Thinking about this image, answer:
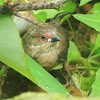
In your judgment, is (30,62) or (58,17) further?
(58,17)

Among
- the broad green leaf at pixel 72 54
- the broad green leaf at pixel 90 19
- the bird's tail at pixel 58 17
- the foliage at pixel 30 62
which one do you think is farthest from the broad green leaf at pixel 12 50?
the bird's tail at pixel 58 17

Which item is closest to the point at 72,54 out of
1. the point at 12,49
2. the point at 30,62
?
the point at 30,62

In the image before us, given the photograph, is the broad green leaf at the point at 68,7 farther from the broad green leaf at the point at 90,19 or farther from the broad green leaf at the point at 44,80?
the broad green leaf at the point at 44,80

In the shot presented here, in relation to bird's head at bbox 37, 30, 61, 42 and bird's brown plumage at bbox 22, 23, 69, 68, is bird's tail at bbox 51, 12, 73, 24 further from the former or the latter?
bird's head at bbox 37, 30, 61, 42

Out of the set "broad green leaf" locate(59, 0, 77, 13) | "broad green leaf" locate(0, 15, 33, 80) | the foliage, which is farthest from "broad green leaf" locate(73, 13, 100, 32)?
"broad green leaf" locate(59, 0, 77, 13)

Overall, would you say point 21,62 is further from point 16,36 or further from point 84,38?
point 84,38

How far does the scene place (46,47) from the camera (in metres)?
1.75

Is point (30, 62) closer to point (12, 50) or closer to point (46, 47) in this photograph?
point (12, 50)

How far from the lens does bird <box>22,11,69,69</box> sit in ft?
5.59

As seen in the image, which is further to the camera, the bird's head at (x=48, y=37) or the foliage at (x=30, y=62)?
the bird's head at (x=48, y=37)

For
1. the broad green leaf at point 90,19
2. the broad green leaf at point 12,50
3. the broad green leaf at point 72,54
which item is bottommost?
the broad green leaf at point 72,54

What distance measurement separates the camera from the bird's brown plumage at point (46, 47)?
1.72 meters

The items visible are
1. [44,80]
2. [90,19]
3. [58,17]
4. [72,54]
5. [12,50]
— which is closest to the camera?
[12,50]

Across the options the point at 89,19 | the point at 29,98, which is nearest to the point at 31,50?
the point at 89,19
